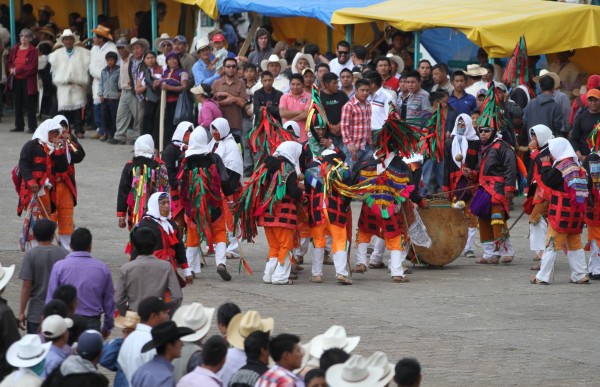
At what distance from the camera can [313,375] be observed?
25.3 feet

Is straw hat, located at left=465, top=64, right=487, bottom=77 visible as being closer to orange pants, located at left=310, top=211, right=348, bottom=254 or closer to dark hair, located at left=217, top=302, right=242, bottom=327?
orange pants, located at left=310, top=211, right=348, bottom=254

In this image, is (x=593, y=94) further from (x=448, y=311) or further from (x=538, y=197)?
(x=448, y=311)

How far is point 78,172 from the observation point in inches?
887

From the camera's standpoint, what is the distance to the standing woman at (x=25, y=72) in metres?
25.8

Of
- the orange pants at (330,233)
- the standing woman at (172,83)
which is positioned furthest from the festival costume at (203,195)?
the standing woman at (172,83)

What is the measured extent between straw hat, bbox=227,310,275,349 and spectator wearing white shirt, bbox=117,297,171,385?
0.43 m

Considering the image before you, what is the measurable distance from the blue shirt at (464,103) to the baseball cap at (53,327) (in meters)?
11.5

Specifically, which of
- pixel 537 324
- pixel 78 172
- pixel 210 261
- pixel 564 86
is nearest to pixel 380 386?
pixel 537 324

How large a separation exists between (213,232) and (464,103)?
18.1ft

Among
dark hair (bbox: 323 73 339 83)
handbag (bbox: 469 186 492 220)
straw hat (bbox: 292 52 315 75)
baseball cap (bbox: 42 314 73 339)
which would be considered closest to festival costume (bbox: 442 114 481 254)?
handbag (bbox: 469 186 492 220)

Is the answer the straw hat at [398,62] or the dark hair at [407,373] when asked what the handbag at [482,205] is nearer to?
the straw hat at [398,62]

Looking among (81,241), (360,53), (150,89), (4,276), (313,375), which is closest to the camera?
(313,375)

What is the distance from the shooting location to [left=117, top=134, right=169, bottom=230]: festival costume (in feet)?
47.1

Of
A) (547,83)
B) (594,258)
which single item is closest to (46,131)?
(594,258)
